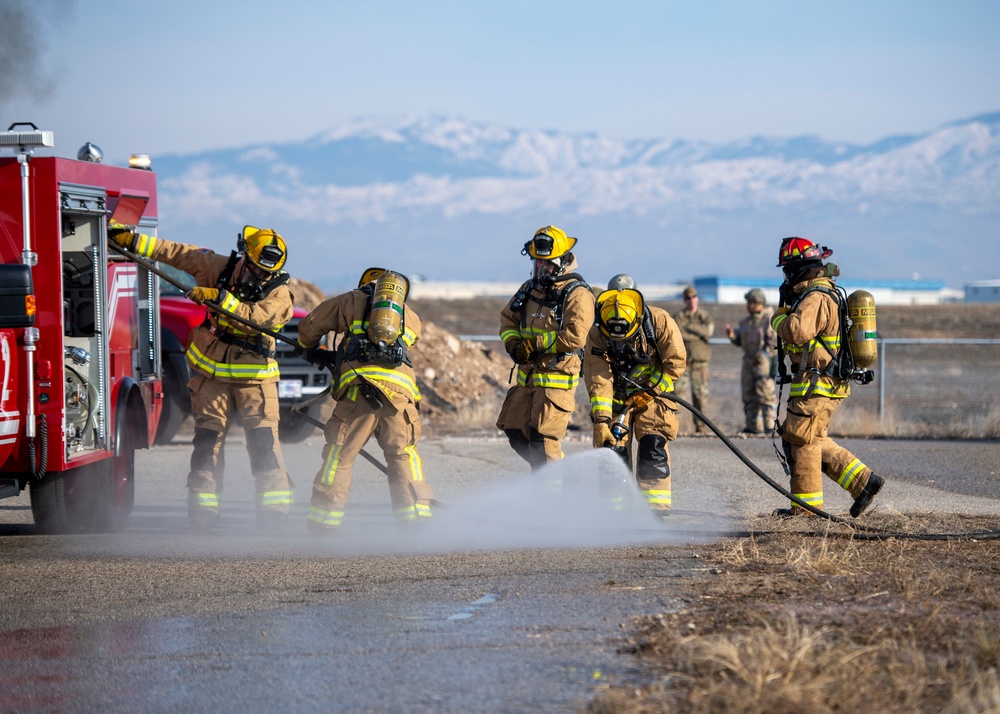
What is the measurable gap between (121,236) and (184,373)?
4.22m

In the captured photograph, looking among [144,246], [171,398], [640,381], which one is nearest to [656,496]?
[640,381]

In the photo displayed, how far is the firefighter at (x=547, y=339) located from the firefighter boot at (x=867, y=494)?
2015 mm

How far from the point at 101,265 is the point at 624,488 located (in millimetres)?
3814

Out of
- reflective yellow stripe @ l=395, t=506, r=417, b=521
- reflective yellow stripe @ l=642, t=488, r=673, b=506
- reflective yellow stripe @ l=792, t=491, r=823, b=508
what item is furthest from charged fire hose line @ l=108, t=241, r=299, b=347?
reflective yellow stripe @ l=792, t=491, r=823, b=508

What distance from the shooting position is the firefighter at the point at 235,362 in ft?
26.7

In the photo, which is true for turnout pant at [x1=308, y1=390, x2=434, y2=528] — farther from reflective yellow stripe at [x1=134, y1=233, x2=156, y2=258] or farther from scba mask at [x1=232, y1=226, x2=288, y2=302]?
reflective yellow stripe at [x1=134, y1=233, x2=156, y2=258]

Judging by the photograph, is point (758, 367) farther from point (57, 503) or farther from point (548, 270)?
point (57, 503)

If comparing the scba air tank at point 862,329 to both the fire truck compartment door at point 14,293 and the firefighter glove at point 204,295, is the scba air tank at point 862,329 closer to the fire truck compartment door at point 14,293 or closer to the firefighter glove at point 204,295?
the firefighter glove at point 204,295

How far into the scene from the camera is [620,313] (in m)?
7.83

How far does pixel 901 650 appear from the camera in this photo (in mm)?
4457

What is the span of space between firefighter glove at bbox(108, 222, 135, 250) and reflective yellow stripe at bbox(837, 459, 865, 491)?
5.04 metres

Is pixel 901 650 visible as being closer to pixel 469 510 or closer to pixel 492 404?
pixel 469 510

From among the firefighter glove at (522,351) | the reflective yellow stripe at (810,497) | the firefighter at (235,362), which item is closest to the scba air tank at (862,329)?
the reflective yellow stripe at (810,497)

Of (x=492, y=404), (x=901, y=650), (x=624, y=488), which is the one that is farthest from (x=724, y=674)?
(x=492, y=404)
